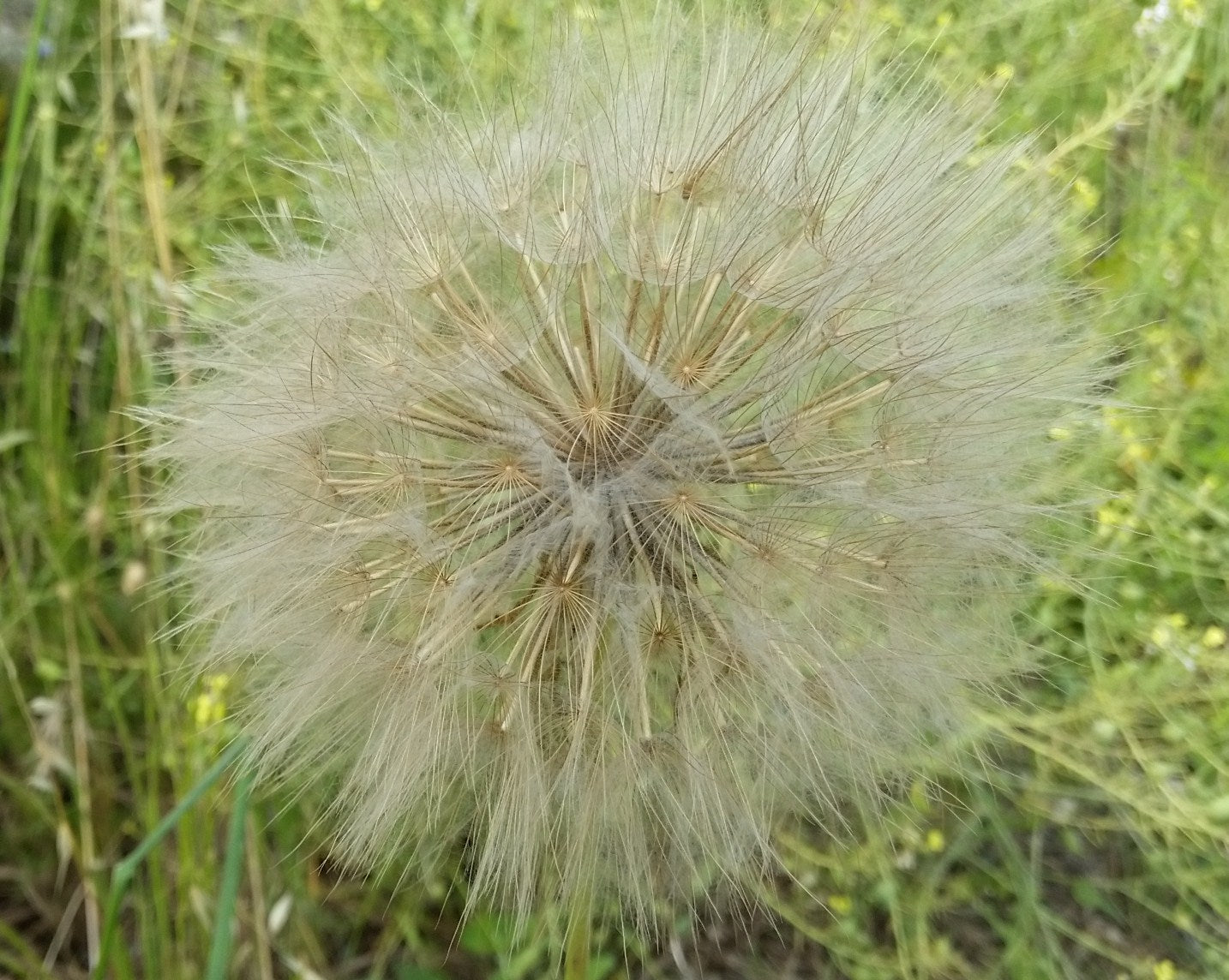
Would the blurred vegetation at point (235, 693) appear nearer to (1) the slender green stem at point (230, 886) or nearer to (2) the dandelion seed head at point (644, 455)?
(1) the slender green stem at point (230, 886)

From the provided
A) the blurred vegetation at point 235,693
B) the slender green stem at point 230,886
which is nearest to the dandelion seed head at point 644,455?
the slender green stem at point 230,886

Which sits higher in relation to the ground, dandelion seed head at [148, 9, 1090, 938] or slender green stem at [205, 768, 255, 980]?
dandelion seed head at [148, 9, 1090, 938]

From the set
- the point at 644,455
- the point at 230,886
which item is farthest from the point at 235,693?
the point at 644,455

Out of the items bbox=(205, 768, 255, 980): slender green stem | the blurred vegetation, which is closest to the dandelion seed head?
bbox=(205, 768, 255, 980): slender green stem

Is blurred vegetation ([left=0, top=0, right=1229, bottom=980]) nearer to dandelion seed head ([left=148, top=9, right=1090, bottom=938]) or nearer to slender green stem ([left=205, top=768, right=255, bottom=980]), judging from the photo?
slender green stem ([left=205, top=768, right=255, bottom=980])

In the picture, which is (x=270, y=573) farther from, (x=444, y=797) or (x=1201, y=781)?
(x=1201, y=781)

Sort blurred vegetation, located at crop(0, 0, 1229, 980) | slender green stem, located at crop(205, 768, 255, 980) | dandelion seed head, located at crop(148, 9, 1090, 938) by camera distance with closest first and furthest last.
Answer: dandelion seed head, located at crop(148, 9, 1090, 938) → slender green stem, located at crop(205, 768, 255, 980) → blurred vegetation, located at crop(0, 0, 1229, 980)
